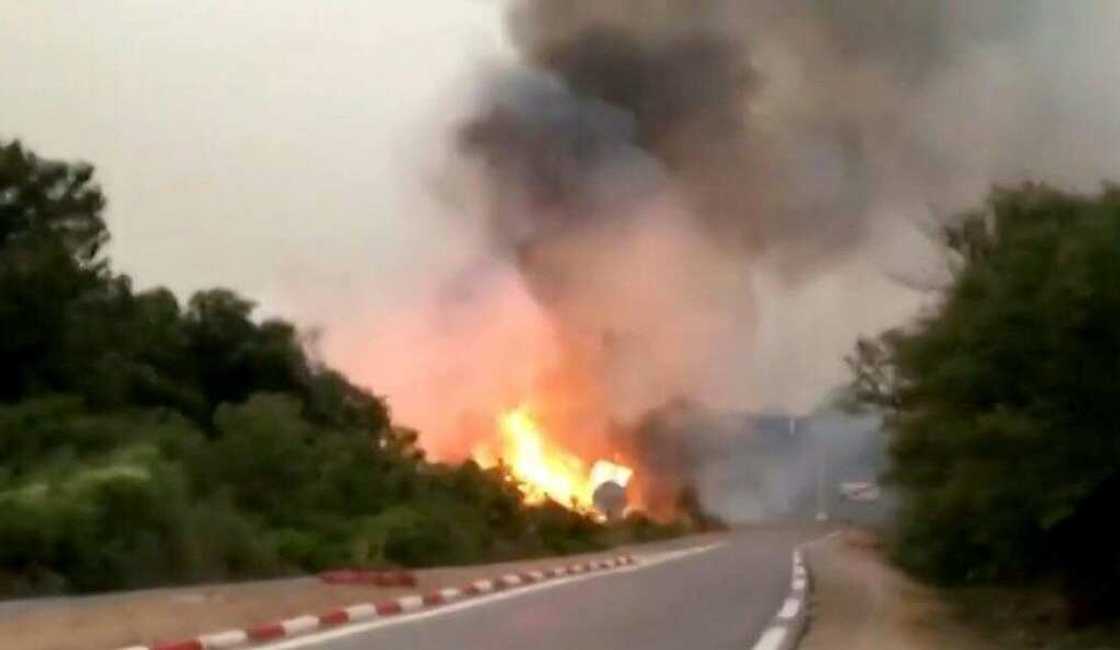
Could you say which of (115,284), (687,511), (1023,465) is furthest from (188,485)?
(687,511)

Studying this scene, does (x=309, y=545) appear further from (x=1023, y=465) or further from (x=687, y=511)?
(x=687, y=511)

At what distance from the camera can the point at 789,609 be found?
26.9 m

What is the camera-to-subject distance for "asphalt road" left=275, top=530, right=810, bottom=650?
18.5 meters

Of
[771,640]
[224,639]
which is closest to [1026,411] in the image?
[771,640]

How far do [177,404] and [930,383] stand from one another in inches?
1068

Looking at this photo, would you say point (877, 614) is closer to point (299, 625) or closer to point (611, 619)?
point (611, 619)

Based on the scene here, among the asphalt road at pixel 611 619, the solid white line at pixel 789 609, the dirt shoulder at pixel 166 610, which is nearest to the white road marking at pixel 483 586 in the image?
the dirt shoulder at pixel 166 610

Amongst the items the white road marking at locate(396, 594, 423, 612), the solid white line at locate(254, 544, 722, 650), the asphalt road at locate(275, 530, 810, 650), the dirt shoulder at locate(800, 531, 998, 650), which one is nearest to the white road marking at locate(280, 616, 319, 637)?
the solid white line at locate(254, 544, 722, 650)

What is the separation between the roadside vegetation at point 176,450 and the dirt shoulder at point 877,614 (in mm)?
11511

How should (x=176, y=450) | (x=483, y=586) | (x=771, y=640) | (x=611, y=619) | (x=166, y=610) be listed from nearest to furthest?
1. (x=771, y=640)
2. (x=611, y=619)
3. (x=166, y=610)
4. (x=483, y=586)
5. (x=176, y=450)

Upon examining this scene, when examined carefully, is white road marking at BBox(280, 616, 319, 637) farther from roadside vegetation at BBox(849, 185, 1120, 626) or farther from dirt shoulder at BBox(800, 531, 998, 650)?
roadside vegetation at BBox(849, 185, 1120, 626)

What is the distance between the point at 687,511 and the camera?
273 feet

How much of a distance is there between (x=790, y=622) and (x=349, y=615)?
5.81 metres

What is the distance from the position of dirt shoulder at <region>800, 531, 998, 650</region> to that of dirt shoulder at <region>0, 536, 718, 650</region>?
693cm
